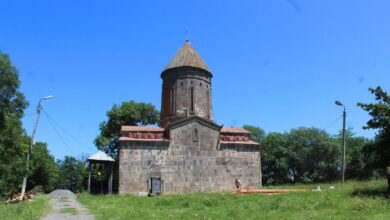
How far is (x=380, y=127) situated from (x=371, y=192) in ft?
7.65

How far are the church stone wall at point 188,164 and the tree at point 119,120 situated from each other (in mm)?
17051

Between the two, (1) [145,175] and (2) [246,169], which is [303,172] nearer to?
(2) [246,169]

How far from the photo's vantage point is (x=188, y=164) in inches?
1146

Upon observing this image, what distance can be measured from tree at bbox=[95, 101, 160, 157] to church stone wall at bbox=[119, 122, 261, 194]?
1705 cm

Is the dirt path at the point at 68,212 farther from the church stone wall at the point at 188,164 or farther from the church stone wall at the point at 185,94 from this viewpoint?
the church stone wall at the point at 185,94

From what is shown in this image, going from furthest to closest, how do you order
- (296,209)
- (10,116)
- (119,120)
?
(119,120), (10,116), (296,209)

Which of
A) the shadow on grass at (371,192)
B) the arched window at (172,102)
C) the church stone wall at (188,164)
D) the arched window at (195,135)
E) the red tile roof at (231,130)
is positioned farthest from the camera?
the arched window at (172,102)

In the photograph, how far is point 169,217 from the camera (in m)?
10.9

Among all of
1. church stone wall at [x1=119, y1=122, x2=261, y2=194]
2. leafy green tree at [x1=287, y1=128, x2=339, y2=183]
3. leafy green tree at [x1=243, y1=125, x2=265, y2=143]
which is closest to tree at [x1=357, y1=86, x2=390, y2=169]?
church stone wall at [x1=119, y1=122, x2=261, y2=194]

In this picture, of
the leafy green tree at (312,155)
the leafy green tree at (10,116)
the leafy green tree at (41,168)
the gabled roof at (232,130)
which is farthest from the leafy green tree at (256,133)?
the leafy green tree at (10,116)

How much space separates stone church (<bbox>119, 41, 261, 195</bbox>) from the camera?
93.5 feet

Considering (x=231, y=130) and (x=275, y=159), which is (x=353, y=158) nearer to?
(x=275, y=159)

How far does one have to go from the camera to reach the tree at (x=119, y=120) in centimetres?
4556

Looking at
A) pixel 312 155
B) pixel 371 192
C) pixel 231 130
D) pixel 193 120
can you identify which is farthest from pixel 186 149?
pixel 312 155
